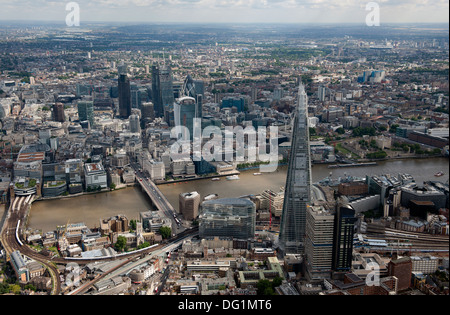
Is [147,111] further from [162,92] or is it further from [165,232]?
[165,232]

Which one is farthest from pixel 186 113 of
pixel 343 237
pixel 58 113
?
pixel 343 237

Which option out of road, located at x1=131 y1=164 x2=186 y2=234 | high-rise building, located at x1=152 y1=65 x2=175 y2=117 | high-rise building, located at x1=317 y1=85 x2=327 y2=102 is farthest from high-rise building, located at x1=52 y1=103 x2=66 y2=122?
high-rise building, located at x1=317 y1=85 x2=327 y2=102

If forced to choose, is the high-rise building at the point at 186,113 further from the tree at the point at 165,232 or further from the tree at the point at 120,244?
the tree at the point at 120,244

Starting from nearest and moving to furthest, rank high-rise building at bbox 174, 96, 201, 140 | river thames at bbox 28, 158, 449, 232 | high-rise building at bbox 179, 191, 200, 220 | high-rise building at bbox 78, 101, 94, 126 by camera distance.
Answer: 1. high-rise building at bbox 179, 191, 200, 220
2. river thames at bbox 28, 158, 449, 232
3. high-rise building at bbox 174, 96, 201, 140
4. high-rise building at bbox 78, 101, 94, 126

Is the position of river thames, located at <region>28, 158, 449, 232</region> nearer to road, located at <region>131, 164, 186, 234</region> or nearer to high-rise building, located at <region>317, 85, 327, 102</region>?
road, located at <region>131, 164, 186, 234</region>

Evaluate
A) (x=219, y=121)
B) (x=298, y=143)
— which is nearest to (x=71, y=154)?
(x=219, y=121)
